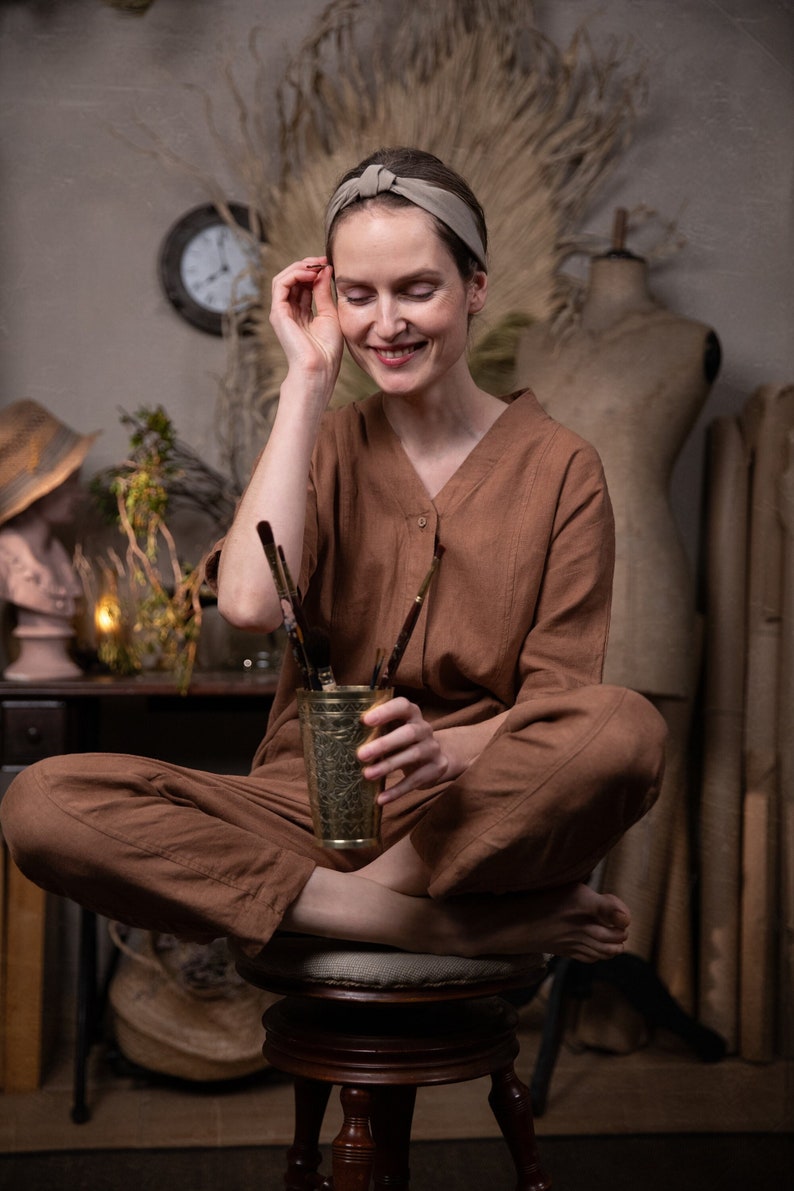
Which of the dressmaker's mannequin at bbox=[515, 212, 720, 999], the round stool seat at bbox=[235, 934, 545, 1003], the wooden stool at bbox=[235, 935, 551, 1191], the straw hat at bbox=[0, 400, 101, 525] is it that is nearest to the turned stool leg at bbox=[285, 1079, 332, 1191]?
the wooden stool at bbox=[235, 935, 551, 1191]

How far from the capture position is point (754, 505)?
298 centimetres

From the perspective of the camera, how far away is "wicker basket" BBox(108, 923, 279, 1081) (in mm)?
2717

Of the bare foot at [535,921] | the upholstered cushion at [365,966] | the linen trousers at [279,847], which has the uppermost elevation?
the linen trousers at [279,847]

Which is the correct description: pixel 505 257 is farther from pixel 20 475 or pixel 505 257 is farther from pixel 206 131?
pixel 20 475

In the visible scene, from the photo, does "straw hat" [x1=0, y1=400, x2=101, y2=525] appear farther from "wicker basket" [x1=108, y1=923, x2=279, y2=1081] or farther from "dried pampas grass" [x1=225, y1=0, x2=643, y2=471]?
"wicker basket" [x1=108, y1=923, x2=279, y2=1081]

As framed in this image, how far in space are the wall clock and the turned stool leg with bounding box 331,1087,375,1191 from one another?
6.71 feet

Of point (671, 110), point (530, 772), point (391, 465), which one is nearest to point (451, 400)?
point (391, 465)

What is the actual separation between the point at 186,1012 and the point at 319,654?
1639mm

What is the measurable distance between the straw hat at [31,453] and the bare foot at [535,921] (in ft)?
5.35

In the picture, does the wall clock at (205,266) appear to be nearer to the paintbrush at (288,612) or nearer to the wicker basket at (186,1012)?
the wicker basket at (186,1012)

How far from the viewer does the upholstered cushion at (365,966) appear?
140cm

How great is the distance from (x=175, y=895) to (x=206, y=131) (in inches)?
88.1

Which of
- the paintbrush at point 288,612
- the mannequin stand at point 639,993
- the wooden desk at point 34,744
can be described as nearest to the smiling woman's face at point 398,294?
the paintbrush at point 288,612

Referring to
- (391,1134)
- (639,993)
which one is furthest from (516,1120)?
(639,993)
